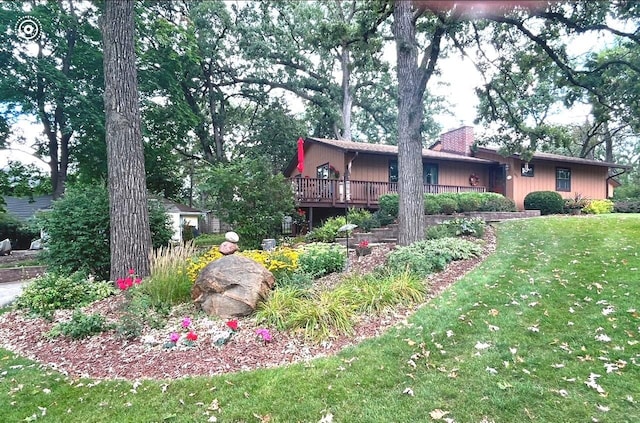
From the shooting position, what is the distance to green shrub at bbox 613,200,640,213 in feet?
55.5

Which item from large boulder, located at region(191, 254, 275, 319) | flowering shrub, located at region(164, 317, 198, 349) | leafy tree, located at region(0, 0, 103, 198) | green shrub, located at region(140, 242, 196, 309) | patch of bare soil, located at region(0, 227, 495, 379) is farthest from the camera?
leafy tree, located at region(0, 0, 103, 198)

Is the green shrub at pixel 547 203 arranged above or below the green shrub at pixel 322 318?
above

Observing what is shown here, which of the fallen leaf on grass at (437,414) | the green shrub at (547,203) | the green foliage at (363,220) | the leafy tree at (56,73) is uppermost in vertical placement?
the leafy tree at (56,73)

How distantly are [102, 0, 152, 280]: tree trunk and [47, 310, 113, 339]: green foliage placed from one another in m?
2.00

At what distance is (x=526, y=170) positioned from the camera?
712 inches

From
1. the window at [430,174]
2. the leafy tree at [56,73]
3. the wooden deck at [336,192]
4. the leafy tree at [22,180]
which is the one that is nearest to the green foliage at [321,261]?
the wooden deck at [336,192]

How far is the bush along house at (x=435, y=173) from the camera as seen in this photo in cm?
1456

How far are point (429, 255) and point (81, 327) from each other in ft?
18.4

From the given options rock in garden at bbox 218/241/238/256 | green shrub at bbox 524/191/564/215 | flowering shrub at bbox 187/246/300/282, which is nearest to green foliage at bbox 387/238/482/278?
flowering shrub at bbox 187/246/300/282

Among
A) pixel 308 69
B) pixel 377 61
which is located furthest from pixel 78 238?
pixel 308 69

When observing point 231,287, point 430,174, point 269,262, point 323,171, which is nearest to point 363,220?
point 323,171

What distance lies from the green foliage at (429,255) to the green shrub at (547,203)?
10.8 meters

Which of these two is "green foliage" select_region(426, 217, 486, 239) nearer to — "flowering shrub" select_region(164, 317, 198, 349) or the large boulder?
the large boulder

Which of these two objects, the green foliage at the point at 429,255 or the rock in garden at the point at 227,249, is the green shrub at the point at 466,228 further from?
the rock in garden at the point at 227,249
